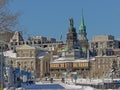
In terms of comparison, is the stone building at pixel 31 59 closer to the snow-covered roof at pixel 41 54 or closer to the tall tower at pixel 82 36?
the snow-covered roof at pixel 41 54

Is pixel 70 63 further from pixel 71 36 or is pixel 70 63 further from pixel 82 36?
pixel 82 36

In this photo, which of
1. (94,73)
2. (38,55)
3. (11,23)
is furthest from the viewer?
(38,55)

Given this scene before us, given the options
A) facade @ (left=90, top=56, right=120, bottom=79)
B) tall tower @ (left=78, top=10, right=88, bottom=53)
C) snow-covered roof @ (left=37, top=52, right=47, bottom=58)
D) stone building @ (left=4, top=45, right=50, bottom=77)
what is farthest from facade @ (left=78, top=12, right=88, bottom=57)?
stone building @ (left=4, top=45, right=50, bottom=77)

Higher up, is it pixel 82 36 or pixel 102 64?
pixel 82 36

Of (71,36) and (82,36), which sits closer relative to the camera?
(71,36)

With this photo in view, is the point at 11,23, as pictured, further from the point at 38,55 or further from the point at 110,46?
the point at 110,46

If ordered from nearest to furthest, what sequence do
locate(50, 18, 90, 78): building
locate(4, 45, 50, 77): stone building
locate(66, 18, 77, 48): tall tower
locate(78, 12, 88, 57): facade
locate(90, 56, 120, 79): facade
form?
locate(90, 56, 120, 79): facade
locate(50, 18, 90, 78): building
locate(4, 45, 50, 77): stone building
locate(66, 18, 77, 48): tall tower
locate(78, 12, 88, 57): facade

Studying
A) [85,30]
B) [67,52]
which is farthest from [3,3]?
[85,30]

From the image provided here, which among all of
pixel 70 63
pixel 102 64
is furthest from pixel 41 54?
pixel 102 64

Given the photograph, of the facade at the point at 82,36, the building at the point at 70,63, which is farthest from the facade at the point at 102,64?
the facade at the point at 82,36

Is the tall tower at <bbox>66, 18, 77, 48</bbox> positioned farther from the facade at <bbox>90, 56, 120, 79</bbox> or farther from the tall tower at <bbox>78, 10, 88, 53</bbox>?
the facade at <bbox>90, 56, 120, 79</bbox>

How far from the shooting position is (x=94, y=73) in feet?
480

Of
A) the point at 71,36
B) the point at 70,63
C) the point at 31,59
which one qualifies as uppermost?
the point at 71,36

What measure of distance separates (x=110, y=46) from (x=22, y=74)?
117611 millimetres
